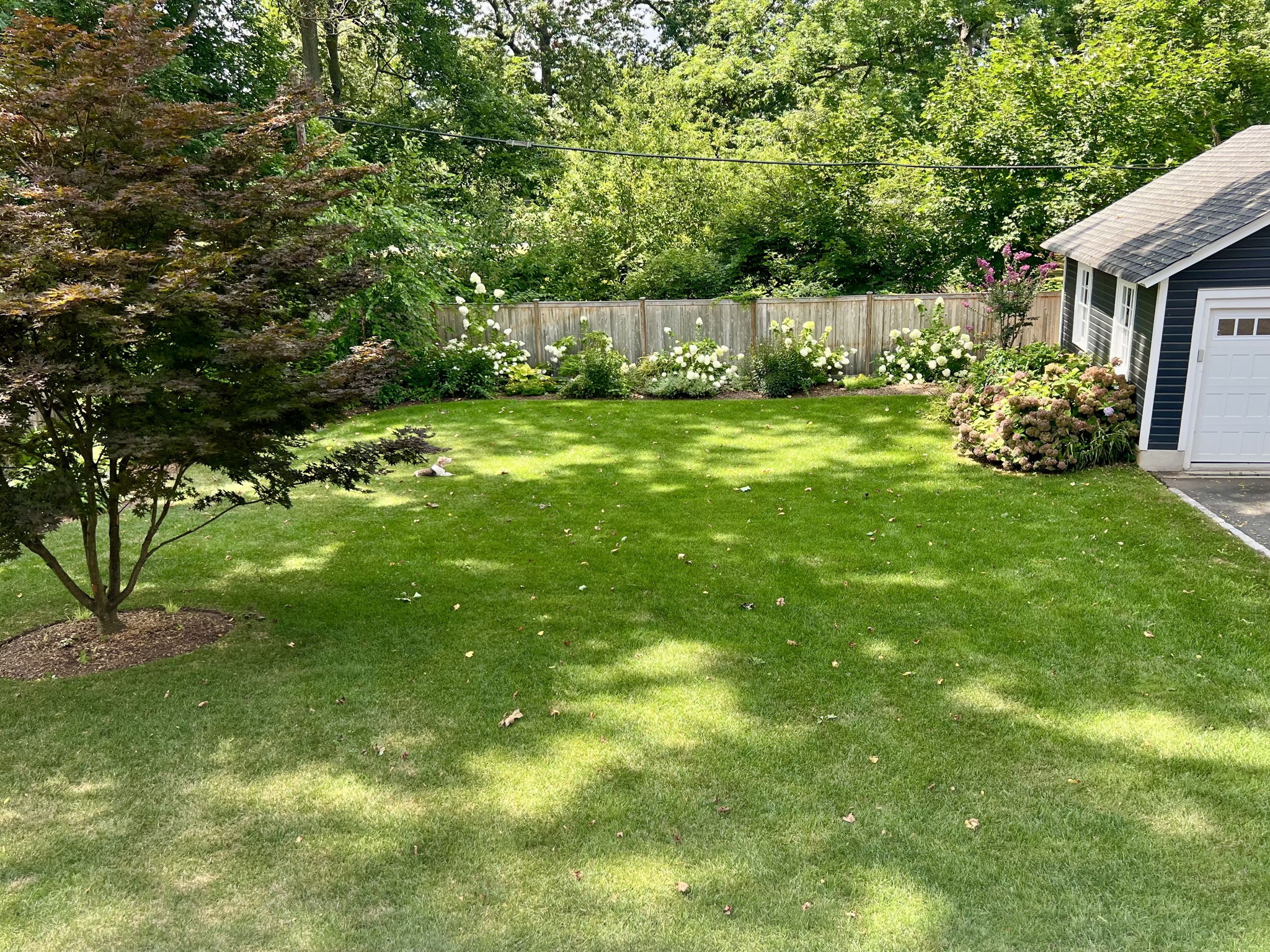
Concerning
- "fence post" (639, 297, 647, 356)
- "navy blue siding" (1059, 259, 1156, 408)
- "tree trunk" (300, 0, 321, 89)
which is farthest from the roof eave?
"tree trunk" (300, 0, 321, 89)

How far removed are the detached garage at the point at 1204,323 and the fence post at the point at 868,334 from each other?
5.11 metres

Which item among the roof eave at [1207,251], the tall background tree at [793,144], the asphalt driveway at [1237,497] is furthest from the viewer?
the tall background tree at [793,144]

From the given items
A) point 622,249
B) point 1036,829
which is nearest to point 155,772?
point 1036,829

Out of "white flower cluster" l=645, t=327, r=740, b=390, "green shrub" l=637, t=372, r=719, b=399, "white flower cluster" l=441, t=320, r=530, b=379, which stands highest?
"white flower cluster" l=441, t=320, r=530, b=379

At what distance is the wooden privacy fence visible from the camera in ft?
54.2

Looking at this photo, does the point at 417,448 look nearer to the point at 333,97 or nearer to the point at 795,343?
the point at 795,343

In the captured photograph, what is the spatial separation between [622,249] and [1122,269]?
1112 centimetres

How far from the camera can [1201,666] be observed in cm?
620

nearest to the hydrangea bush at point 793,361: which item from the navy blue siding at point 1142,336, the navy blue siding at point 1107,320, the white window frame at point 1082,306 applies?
the navy blue siding at point 1107,320

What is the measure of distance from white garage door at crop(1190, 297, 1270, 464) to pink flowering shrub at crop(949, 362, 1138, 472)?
0.78m

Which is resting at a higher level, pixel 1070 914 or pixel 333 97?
pixel 333 97

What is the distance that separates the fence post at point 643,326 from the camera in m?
17.1

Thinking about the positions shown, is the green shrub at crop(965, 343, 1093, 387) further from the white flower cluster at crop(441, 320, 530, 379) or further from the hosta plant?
the white flower cluster at crop(441, 320, 530, 379)

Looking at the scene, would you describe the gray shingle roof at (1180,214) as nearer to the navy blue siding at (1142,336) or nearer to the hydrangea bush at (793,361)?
the navy blue siding at (1142,336)
